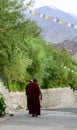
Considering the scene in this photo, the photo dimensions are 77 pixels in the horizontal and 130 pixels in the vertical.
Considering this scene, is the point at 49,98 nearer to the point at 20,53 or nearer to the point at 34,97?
the point at 20,53

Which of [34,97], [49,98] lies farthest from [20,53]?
[49,98]

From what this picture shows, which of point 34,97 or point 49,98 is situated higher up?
point 34,97

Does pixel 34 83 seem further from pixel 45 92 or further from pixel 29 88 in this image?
pixel 45 92

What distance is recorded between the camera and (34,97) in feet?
80.7

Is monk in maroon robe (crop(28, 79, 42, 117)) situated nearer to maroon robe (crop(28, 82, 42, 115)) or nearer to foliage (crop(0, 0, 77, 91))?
maroon robe (crop(28, 82, 42, 115))

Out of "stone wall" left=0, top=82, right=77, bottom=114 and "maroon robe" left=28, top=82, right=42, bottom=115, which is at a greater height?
"maroon robe" left=28, top=82, right=42, bottom=115

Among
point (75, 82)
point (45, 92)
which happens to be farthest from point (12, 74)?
point (75, 82)

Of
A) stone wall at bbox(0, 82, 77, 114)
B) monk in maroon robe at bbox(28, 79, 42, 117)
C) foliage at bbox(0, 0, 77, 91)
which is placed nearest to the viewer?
monk in maroon robe at bbox(28, 79, 42, 117)

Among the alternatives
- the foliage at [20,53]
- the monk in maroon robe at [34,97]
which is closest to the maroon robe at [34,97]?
the monk in maroon robe at [34,97]

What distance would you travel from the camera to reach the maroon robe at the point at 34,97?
24.4 meters

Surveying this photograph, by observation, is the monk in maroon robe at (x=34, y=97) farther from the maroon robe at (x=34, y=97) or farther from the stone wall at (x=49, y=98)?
the stone wall at (x=49, y=98)

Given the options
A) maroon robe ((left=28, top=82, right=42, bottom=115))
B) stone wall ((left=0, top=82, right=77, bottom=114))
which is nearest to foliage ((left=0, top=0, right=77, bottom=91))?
stone wall ((left=0, top=82, right=77, bottom=114))

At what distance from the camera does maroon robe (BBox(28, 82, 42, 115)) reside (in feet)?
80.1

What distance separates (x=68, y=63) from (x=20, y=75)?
40682 millimetres
